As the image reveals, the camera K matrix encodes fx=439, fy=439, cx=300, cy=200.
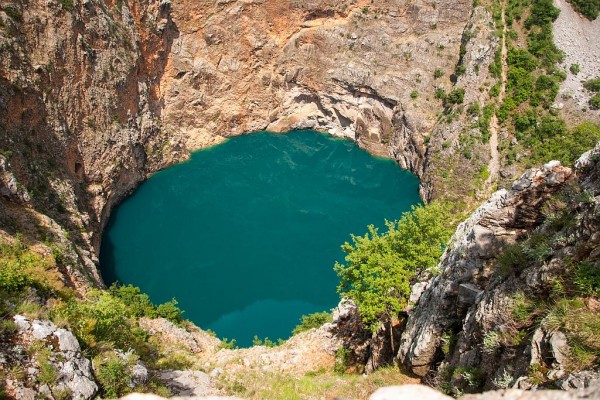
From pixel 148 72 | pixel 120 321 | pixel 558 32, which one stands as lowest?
pixel 120 321

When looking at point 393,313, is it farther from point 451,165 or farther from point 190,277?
point 451,165

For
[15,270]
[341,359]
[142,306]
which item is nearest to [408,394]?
[15,270]

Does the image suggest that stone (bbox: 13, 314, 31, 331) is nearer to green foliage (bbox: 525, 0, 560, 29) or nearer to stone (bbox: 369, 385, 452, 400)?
stone (bbox: 369, 385, 452, 400)

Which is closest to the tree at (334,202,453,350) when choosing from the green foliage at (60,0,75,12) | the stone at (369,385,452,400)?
the stone at (369,385,452,400)

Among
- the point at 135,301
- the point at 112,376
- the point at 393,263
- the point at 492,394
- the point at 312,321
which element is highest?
the point at 135,301

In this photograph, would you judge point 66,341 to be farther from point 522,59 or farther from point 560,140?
point 522,59

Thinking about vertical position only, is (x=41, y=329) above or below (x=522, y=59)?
below

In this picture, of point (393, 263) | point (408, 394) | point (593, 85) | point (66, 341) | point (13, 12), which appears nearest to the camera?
point (408, 394)

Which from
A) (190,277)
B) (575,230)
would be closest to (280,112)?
(190,277)
